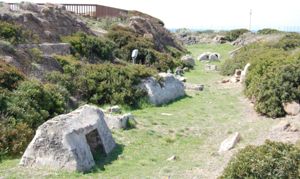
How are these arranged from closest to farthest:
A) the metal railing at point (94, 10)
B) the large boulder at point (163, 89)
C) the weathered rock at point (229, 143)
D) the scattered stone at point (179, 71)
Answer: the weathered rock at point (229, 143), the large boulder at point (163, 89), the scattered stone at point (179, 71), the metal railing at point (94, 10)

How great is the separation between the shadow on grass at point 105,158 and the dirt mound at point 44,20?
12787mm

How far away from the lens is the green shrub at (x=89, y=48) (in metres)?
24.7

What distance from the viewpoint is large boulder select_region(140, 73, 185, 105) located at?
19688mm

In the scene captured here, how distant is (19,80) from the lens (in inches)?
604

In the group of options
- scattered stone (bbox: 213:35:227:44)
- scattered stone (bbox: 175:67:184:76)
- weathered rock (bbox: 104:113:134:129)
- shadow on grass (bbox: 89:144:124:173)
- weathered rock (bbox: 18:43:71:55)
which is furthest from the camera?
scattered stone (bbox: 213:35:227:44)

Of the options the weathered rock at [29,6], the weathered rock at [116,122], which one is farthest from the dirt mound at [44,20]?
the weathered rock at [116,122]

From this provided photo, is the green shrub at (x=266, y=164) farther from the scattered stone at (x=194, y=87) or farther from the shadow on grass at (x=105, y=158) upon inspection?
the scattered stone at (x=194, y=87)

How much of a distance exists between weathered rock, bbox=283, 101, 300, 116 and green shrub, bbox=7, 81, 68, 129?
8.08 metres

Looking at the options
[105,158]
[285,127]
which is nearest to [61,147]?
[105,158]

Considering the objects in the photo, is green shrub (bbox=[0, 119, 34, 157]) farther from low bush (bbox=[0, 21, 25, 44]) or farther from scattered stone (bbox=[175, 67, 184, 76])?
scattered stone (bbox=[175, 67, 184, 76])

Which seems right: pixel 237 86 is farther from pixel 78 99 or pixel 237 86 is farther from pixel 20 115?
pixel 20 115

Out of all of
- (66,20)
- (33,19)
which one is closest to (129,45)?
(66,20)

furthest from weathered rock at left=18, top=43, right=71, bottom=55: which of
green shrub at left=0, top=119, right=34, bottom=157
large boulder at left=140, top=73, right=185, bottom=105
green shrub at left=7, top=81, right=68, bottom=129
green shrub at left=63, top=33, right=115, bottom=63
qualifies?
green shrub at left=0, top=119, right=34, bottom=157

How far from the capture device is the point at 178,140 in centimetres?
1406
